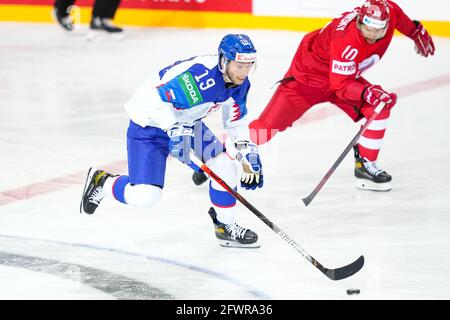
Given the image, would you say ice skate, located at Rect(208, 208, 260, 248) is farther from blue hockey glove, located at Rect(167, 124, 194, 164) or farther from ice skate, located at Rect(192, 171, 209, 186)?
ice skate, located at Rect(192, 171, 209, 186)

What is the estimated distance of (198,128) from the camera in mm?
4234

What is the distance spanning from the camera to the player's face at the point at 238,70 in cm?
385

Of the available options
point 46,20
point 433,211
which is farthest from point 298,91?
point 46,20

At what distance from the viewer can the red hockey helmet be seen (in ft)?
15.2

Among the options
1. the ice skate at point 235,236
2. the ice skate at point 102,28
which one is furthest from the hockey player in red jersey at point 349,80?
the ice skate at point 102,28

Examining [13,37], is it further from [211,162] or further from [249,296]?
[249,296]

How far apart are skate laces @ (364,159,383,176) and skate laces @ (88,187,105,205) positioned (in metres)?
1.47

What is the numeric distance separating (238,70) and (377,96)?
1082 millimetres

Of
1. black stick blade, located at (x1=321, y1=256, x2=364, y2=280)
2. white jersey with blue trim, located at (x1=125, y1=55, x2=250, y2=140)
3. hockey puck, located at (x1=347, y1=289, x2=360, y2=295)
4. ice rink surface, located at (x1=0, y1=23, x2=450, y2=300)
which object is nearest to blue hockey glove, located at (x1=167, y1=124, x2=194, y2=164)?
white jersey with blue trim, located at (x1=125, y1=55, x2=250, y2=140)

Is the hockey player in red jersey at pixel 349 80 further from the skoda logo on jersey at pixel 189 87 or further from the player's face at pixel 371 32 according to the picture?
the skoda logo on jersey at pixel 189 87

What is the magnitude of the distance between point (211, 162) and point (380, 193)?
4.00 feet

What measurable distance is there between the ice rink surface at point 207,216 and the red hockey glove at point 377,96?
0.49 meters

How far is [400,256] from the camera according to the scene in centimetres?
402

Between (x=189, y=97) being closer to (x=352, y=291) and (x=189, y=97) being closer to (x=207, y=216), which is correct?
(x=207, y=216)
